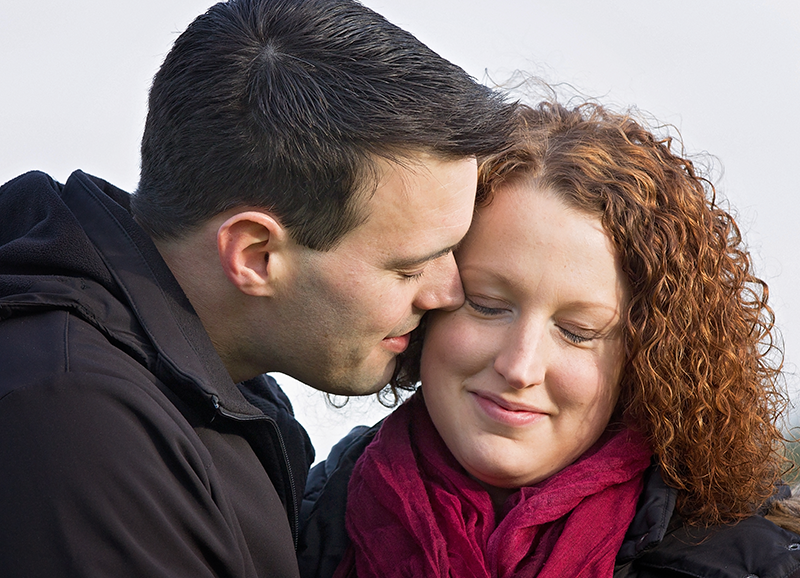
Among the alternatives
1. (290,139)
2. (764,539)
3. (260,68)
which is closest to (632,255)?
(764,539)

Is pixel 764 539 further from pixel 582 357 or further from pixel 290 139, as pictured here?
pixel 290 139

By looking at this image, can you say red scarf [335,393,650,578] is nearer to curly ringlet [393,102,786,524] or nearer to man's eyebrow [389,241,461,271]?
curly ringlet [393,102,786,524]

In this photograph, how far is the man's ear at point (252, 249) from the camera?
2.27 meters

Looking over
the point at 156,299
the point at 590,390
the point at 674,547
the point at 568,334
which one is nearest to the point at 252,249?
the point at 156,299

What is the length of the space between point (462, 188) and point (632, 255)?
1.68 ft

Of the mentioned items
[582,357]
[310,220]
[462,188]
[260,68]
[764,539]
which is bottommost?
[764,539]

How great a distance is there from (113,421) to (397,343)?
104 cm

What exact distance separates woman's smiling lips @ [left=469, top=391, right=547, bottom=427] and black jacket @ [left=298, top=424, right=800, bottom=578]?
16.2 inches

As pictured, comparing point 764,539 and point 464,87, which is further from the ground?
point 464,87

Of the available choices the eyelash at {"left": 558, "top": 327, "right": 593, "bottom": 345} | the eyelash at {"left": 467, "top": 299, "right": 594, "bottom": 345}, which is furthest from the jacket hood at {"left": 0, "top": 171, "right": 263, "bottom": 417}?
the eyelash at {"left": 558, "top": 327, "right": 593, "bottom": 345}

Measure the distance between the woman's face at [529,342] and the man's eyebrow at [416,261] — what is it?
87 mm

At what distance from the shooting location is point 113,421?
1.73m

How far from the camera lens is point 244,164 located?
7.39ft

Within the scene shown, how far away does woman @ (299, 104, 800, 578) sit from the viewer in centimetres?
223
